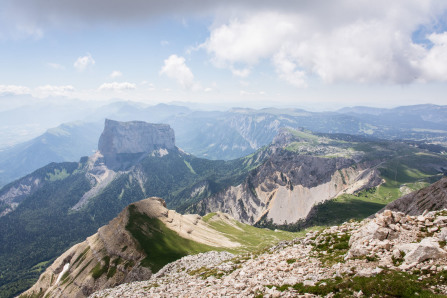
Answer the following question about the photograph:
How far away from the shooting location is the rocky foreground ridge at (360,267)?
19.6 meters

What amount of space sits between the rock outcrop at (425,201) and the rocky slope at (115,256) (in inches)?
3436

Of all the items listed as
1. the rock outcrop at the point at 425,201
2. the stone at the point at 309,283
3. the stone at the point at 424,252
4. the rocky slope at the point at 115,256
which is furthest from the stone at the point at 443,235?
the rocky slope at the point at 115,256

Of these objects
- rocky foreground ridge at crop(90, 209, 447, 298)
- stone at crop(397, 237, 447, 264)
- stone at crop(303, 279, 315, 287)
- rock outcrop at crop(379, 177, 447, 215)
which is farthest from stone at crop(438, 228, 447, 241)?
rock outcrop at crop(379, 177, 447, 215)

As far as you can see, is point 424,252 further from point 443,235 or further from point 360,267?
point 360,267

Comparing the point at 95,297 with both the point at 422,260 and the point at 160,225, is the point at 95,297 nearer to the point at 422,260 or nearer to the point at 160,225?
the point at 422,260

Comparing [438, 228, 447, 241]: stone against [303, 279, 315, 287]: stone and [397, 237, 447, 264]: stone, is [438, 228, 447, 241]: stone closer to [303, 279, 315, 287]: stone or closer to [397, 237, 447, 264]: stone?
[397, 237, 447, 264]: stone

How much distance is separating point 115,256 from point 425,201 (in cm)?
12981

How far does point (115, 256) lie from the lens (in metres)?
107

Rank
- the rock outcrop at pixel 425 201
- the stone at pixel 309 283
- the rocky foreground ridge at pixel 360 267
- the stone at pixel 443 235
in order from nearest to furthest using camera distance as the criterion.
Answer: the rocky foreground ridge at pixel 360 267 < the stone at pixel 309 283 < the stone at pixel 443 235 < the rock outcrop at pixel 425 201

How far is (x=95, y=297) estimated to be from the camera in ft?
192

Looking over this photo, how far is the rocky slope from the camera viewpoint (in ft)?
316

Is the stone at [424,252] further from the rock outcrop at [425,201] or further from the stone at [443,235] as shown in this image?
the rock outcrop at [425,201]

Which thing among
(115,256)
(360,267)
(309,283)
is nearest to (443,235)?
(360,267)

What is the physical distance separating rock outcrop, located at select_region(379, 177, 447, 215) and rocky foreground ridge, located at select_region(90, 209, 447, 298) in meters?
68.5
